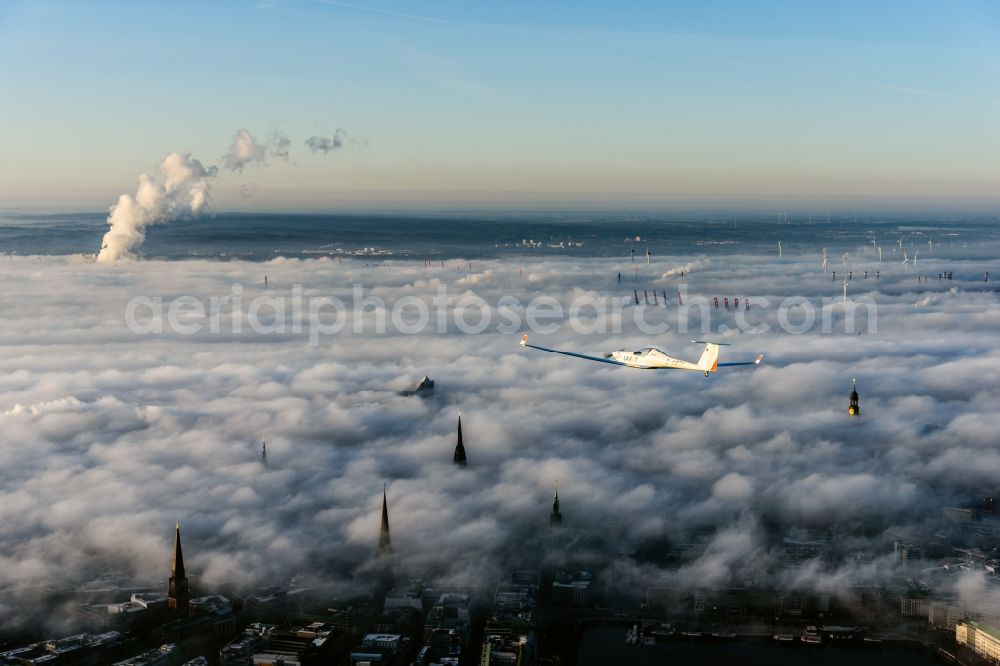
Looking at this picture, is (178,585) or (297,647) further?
(178,585)

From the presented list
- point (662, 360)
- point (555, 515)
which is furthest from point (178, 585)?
point (662, 360)

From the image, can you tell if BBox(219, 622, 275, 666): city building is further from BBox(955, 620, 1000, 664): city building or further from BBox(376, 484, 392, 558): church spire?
BBox(955, 620, 1000, 664): city building

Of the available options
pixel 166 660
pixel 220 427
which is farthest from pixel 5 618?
pixel 220 427

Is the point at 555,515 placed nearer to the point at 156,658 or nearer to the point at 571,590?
the point at 571,590

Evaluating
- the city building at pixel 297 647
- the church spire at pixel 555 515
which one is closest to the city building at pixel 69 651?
the city building at pixel 297 647

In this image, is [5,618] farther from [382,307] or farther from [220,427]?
[382,307]

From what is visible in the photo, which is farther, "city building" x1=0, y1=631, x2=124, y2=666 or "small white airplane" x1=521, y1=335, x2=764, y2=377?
"small white airplane" x1=521, y1=335, x2=764, y2=377

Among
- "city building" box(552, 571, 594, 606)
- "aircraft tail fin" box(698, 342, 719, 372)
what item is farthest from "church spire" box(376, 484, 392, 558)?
"aircraft tail fin" box(698, 342, 719, 372)

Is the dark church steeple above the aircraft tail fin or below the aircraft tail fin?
below
